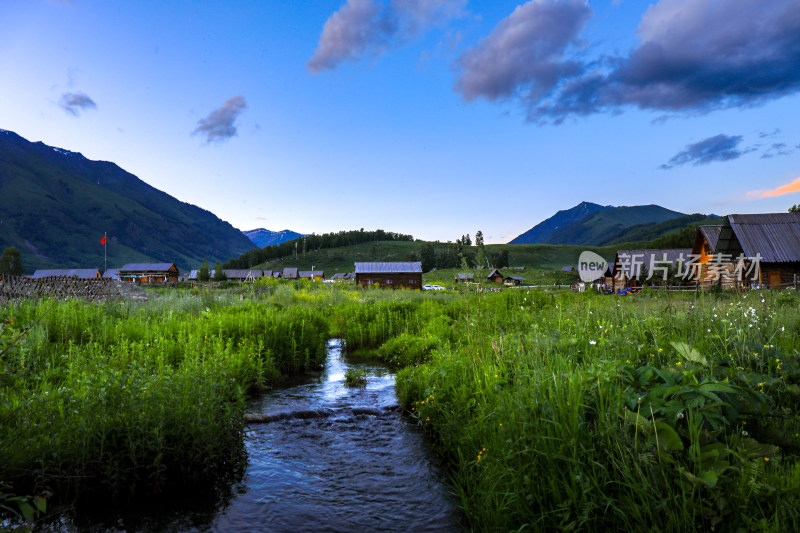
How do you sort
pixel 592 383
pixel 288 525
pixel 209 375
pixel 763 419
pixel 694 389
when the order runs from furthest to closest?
pixel 209 375 < pixel 288 525 < pixel 592 383 < pixel 763 419 < pixel 694 389

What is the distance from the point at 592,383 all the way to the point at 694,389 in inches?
43.0

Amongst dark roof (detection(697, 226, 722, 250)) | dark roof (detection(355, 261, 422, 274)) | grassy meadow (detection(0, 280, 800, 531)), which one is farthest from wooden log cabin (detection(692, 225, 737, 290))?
grassy meadow (detection(0, 280, 800, 531))

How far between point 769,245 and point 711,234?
8.32 meters

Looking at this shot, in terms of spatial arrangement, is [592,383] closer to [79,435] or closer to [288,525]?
[288,525]

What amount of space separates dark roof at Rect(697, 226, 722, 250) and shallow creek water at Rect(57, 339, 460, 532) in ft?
148

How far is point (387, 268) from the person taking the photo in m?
65.0

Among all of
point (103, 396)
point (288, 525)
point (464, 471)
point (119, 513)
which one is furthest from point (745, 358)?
point (103, 396)

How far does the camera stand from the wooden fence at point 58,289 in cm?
1327

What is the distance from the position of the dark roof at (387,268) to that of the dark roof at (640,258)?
105 ft

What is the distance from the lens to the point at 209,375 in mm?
6695

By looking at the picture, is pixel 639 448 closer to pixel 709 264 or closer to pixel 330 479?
pixel 330 479

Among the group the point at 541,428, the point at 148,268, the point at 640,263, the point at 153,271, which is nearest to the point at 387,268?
the point at 640,263

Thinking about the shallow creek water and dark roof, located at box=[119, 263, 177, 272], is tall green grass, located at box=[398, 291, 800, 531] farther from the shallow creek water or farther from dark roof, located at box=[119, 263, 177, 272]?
dark roof, located at box=[119, 263, 177, 272]

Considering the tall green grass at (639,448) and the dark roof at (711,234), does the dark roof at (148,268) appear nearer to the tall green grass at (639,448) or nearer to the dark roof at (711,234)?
the dark roof at (711,234)
